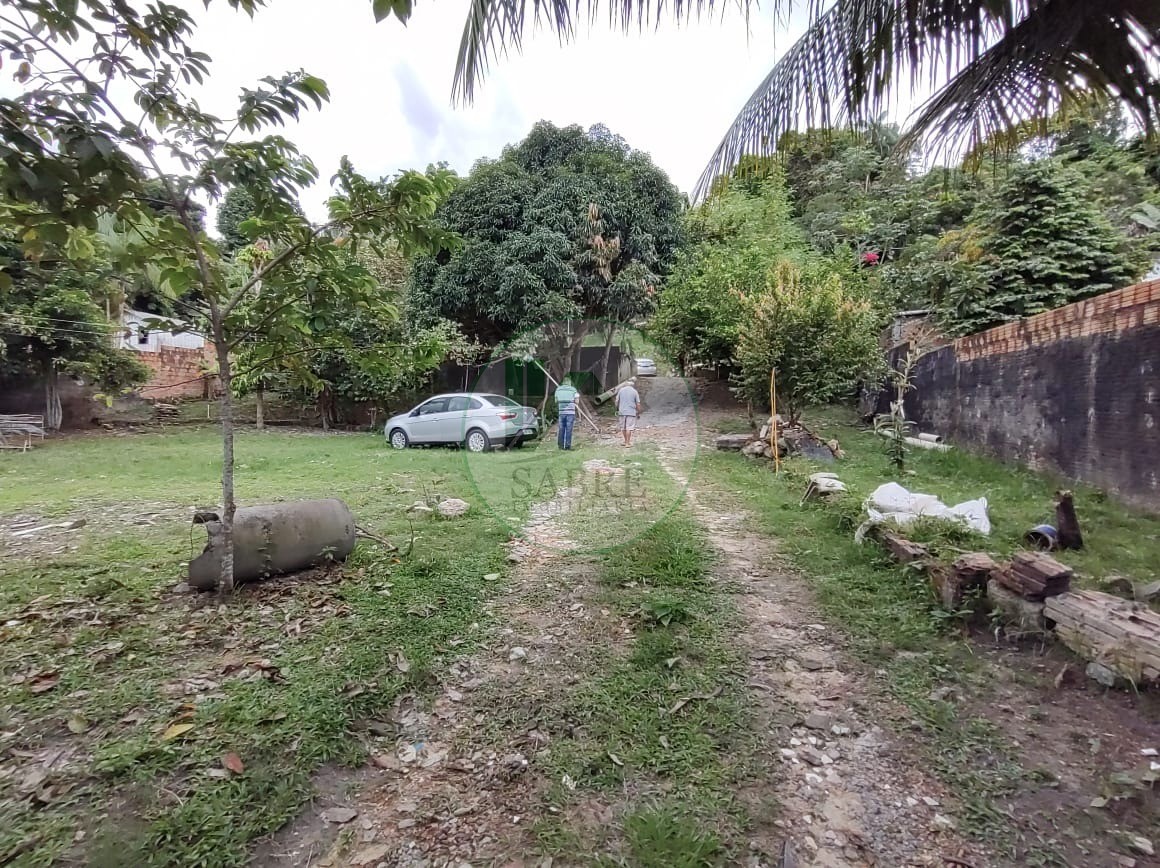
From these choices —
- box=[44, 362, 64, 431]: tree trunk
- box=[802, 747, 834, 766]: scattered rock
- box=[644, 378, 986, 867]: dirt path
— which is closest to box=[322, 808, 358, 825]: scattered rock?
box=[644, 378, 986, 867]: dirt path

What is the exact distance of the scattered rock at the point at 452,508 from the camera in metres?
5.34

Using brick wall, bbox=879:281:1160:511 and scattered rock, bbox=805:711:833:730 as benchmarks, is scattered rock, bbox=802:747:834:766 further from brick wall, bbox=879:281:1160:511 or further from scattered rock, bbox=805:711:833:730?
brick wall, bbox=879:281:1160:511

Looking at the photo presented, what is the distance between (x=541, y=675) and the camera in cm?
262

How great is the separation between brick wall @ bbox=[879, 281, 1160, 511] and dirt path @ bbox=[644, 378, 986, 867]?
146 inches

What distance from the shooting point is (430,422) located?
1105 centimetres

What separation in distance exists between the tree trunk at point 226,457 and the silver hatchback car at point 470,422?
22.4ft

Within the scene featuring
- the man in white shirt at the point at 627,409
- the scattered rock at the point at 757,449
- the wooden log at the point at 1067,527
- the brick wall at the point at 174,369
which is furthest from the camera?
the brick wall at the point at 174,369

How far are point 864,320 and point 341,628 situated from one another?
8.88 m

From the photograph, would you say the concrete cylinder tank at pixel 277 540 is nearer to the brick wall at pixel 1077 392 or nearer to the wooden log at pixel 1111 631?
Result: the wooden log at pixel 1111 631

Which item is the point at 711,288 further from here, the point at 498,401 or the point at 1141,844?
the point at 1141,844

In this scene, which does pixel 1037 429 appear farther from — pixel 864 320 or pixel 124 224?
pixel 124 224

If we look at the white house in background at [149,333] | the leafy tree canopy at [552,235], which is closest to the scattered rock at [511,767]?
the white house in background at [149,333]

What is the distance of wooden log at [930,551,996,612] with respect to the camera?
3.03 m

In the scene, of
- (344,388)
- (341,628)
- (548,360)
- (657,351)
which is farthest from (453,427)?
(341,628)
